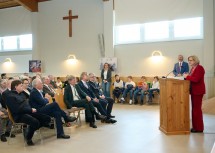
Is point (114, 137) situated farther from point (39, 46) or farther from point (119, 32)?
point (39, 46)

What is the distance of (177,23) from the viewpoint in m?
9.02

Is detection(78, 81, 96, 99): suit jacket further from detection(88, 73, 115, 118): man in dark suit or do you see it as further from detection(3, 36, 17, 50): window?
detection(3, 36, 17, 50): window

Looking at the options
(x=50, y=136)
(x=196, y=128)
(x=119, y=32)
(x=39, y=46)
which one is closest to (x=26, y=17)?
(x=39, y=46)

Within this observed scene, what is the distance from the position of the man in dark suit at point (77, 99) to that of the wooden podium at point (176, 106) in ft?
5.02

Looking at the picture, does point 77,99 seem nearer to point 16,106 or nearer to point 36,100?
point 36,100

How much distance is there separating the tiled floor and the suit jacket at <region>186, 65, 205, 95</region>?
0.76 meters

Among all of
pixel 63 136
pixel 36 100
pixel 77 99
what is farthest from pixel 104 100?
pixel 36 100

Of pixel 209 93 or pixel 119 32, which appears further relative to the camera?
Result: pixel 119 32

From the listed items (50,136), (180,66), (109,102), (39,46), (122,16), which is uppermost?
(122,16)

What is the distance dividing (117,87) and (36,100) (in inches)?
211

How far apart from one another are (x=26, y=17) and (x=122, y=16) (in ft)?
17.2

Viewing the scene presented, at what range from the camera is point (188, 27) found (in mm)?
8844

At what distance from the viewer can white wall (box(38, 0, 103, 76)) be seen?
10.6 metres

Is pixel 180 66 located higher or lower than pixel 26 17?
lower
